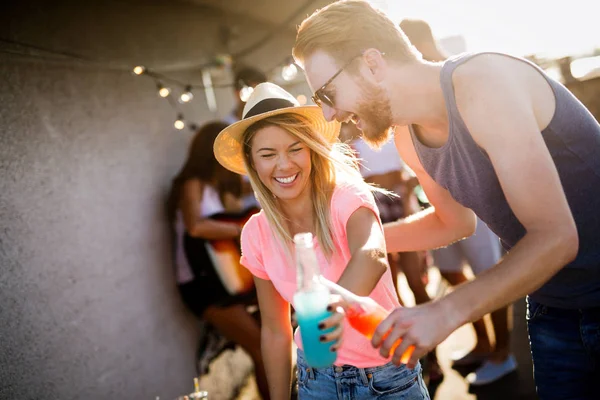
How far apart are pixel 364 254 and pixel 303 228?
55cm

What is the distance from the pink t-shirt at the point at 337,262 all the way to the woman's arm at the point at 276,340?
0.33ft

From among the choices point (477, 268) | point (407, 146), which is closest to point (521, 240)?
point (407, 146)

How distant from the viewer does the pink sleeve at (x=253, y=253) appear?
92.2 inches

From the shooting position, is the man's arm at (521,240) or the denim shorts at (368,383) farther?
the denim shorts at (368,383)

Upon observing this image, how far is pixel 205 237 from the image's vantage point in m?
4.36

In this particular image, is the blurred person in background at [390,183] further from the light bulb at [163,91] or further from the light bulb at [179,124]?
the light bulb at [163,91]

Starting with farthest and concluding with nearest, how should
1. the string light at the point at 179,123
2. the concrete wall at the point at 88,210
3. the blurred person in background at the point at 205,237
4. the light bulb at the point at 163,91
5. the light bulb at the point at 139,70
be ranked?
the string light at the point at 179,123
the light bulb at the point at 163,91
the light bulb at the point at 139,70
the blurred person in background at the point at 205,237
the concrete wall at the point at 88,210

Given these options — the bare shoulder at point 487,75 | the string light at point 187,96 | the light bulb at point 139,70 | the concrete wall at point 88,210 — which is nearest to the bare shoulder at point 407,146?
the bare shoulder at point 487,75

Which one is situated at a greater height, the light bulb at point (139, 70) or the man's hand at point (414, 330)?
the light bulb at point (139, 70)

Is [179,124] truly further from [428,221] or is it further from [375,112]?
[375,112]

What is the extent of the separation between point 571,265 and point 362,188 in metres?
0.86

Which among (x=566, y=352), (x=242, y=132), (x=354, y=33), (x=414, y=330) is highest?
(x=354, y=33)

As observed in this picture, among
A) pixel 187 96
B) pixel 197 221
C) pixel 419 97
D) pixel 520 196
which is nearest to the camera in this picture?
pixel 520 196

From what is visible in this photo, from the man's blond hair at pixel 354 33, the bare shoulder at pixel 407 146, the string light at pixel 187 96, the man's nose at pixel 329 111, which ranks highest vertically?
the string light at pixel 187 96
